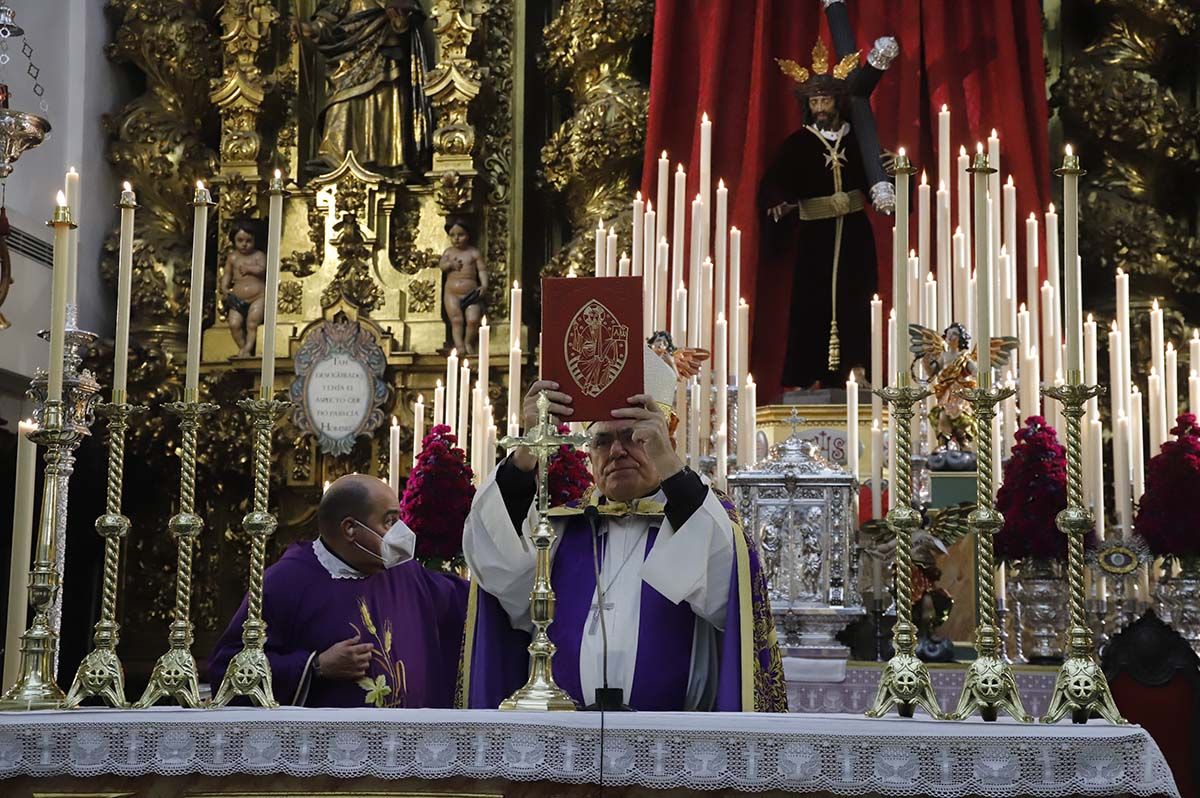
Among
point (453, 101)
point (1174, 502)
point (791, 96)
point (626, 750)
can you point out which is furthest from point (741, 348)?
point (626, 750)

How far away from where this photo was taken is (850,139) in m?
8.31

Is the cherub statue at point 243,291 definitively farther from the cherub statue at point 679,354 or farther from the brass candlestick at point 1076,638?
the brass candlestick at point 1076,638

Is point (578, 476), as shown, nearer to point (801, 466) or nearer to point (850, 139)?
point (801, 466)

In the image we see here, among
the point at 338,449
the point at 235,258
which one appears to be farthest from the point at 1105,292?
A: the point at 235,258

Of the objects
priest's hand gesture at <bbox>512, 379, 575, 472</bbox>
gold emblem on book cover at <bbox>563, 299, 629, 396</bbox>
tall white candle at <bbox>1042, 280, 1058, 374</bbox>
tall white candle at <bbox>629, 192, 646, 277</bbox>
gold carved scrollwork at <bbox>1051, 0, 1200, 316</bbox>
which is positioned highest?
gold carved scrollwork at <bbox>1051, 0, 1200, 316</bbox>

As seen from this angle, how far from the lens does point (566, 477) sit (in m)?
5.34

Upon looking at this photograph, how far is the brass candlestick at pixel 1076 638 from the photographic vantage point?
306 centimetres

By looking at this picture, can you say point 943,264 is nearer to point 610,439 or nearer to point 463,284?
point 610,439

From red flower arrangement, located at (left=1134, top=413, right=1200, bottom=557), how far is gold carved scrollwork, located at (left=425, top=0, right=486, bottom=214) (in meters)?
4.86

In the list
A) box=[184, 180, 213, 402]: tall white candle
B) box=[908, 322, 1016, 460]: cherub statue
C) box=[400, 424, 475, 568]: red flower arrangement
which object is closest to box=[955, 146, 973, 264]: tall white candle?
box=[908, 322, 1016, 460]: cherub statue

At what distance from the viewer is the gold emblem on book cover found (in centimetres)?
344

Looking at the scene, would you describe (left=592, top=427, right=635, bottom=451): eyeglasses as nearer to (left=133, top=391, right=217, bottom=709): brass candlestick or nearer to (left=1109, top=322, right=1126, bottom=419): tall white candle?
(left=133, top=391, right=217, bottom=709): brass candlestick

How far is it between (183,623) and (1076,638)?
6.02 ft

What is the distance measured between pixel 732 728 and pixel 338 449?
6.60 metres
